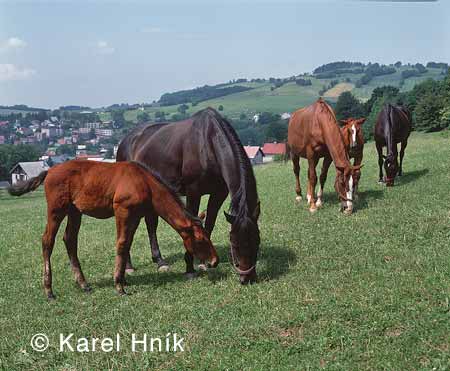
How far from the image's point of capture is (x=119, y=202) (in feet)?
26.0

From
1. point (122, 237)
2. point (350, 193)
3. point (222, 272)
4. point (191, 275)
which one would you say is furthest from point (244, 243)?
point (350, 193)

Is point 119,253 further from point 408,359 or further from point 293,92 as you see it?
point 293,92

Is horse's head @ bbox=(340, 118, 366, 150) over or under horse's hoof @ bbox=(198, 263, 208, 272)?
over

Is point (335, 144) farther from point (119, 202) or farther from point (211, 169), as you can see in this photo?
point (119, 202)

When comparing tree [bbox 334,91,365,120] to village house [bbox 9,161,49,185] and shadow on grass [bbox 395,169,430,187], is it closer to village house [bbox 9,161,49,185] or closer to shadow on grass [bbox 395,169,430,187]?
village house [bbox 9,161,49,185]

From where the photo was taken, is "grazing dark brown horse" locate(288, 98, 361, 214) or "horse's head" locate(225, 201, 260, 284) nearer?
"horse's head" locate(225, 201, 260, 284)

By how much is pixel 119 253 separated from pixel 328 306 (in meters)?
3.51

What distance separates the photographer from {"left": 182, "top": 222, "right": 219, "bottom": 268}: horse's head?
26.1ft

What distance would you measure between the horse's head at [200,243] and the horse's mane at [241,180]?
65 cm

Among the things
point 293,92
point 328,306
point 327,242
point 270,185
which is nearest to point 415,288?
point 328,306

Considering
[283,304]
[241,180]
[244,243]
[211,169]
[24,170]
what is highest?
[211,169]

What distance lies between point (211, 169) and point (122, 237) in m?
1.89

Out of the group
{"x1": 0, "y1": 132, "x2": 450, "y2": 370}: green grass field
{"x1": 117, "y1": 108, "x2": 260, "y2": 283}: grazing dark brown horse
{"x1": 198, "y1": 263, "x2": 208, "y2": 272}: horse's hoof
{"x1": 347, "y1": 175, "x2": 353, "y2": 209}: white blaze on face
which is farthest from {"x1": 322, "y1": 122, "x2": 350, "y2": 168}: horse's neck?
{"x1": 198, "y1": 263, "x2": 208, "y2": 272}: horse's hoof

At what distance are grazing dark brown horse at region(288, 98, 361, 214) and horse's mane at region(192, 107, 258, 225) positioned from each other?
387 cm
